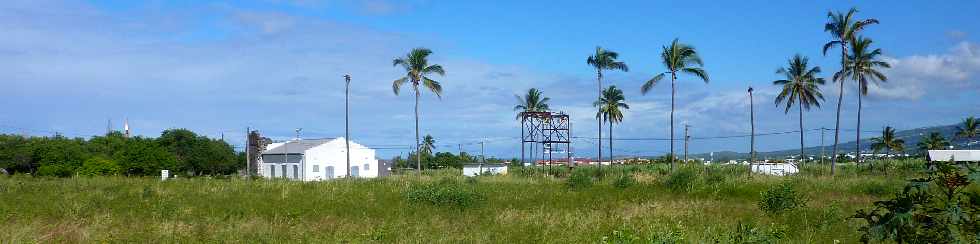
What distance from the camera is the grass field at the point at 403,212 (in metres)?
12.6

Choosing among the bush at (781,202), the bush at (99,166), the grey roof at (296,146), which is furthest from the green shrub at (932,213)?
the bush at (99,166)

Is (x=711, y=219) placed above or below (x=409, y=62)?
below

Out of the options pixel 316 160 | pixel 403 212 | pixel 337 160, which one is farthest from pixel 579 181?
pixel 337 160

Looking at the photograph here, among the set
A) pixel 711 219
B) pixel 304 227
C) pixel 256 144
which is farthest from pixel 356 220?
pixel 256 144

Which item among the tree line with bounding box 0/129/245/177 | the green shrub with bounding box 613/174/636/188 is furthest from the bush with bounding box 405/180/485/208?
the tree line with bounding box 0/129/245/177

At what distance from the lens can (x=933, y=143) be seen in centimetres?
8344

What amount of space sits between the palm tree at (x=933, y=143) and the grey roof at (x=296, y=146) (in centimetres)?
6635

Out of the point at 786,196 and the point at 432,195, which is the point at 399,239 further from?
the point at 786,196

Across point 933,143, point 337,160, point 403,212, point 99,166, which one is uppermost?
point 933,143

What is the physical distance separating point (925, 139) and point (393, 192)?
85.9m

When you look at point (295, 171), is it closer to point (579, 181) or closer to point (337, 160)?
point (337, 160)

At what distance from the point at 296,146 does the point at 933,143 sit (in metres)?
71.4

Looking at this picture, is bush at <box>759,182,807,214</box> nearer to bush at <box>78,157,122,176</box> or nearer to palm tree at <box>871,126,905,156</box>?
bush at <box>78,157,122,176</box>

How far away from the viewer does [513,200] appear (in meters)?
21.5
